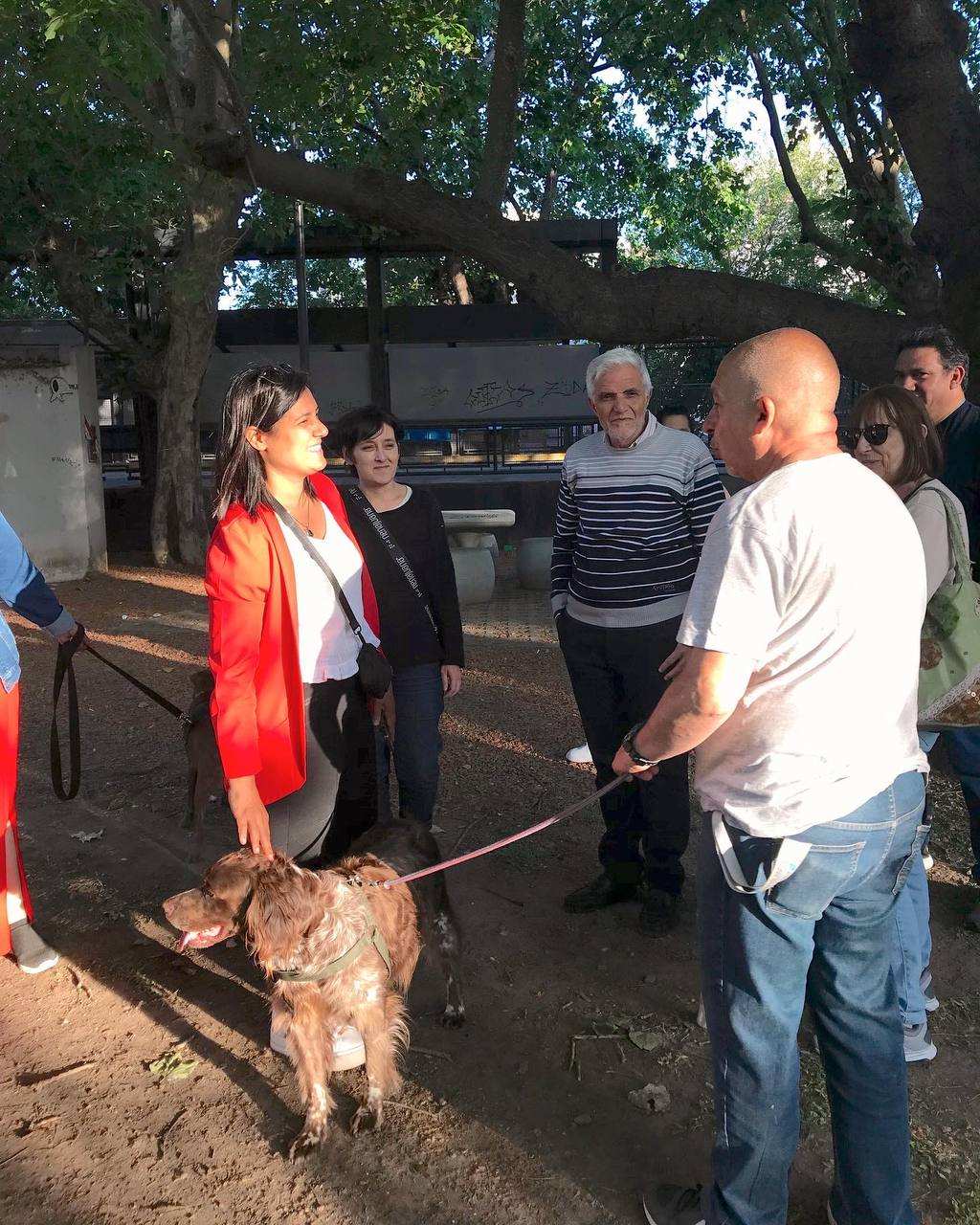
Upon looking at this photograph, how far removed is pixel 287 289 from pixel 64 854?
2887cm

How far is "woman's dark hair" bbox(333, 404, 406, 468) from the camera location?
3.75 meters

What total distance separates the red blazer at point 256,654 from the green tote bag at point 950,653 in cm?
189

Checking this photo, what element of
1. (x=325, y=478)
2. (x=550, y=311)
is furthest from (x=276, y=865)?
(x=550, y=311)

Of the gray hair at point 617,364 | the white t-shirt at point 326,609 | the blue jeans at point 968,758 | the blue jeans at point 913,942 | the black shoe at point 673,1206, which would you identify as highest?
the gray hair at point 617,364

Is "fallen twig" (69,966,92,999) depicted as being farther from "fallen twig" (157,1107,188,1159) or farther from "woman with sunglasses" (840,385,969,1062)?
"woman with sunglasses" (840,385,969,1062)

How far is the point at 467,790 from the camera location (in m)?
5.60

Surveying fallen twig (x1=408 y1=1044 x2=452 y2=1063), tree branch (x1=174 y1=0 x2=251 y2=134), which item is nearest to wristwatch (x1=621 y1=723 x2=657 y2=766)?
fallen twig (x1=408 y1=1044 x2=452 y2=1063)

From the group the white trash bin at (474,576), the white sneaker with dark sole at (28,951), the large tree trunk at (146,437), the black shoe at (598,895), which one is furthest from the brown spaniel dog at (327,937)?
the large tree trunk at (146,437)

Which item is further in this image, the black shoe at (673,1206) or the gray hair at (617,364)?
the gray hair at (617,364)

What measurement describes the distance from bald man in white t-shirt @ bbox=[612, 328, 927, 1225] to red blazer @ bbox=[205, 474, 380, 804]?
117 centimetres

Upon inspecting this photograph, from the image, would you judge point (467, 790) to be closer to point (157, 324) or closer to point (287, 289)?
point (157, 324)

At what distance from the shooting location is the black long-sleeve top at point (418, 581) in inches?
150

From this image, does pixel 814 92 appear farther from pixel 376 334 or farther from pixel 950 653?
pixel 950 653

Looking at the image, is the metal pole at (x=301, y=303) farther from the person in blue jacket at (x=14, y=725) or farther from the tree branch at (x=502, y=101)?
the person in blue jacket at (x=14, y=725)
